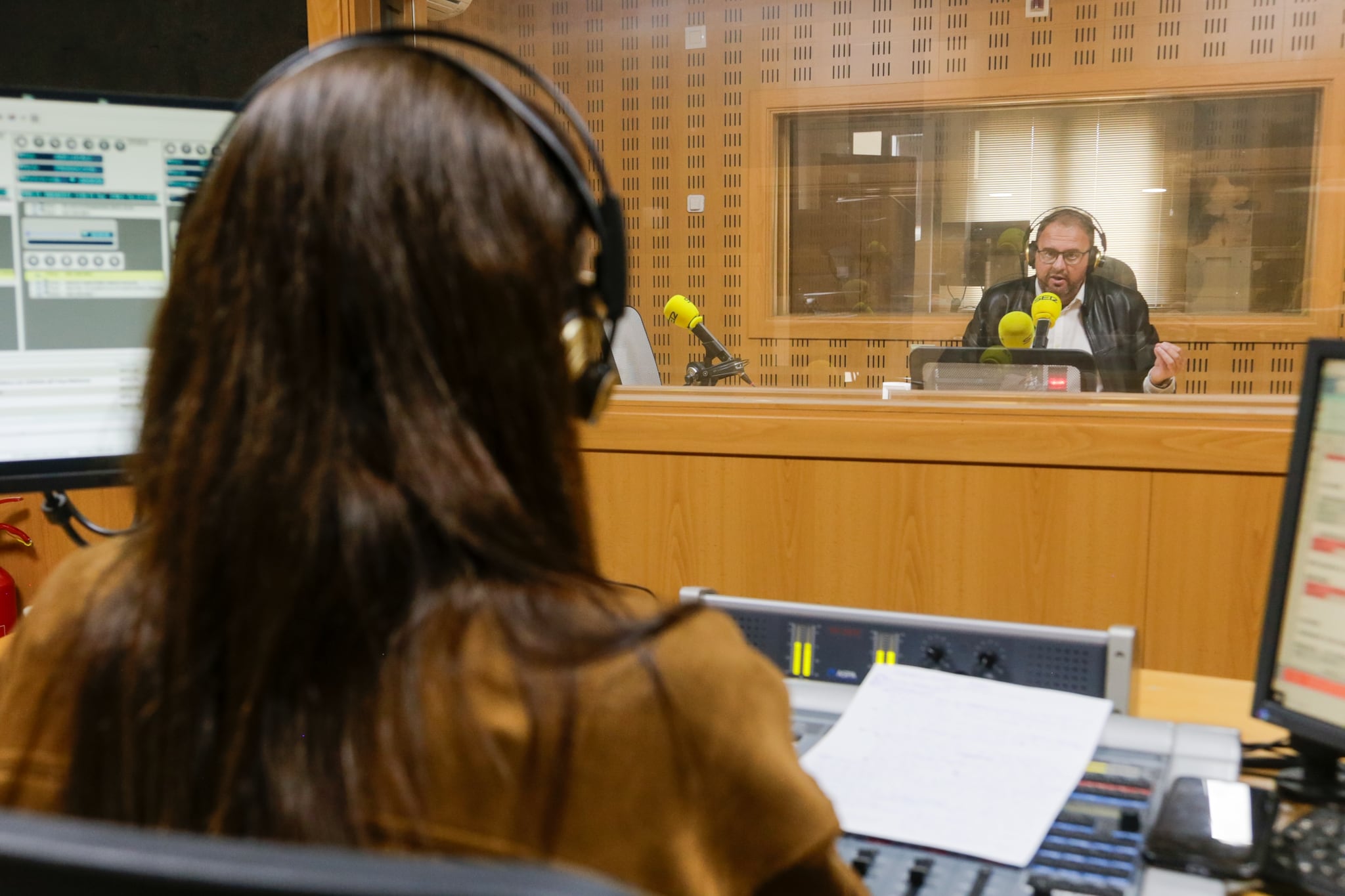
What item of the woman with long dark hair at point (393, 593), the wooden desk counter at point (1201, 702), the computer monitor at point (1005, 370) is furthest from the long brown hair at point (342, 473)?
the computer monitor at point (1005, 370)

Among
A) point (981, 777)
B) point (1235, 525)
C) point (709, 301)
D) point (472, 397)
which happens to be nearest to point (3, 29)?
point (709, 301)

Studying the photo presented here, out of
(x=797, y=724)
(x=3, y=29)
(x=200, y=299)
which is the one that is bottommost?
(x=797, y=724)

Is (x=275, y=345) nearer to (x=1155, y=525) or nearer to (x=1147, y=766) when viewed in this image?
(x=1147, y=766)

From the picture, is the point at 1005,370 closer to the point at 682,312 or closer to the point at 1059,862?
the point at 682,312

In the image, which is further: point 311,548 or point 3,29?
point 3,29

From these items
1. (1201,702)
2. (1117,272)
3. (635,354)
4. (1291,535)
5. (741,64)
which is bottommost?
(1201,702)

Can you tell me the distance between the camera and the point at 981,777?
2.83 feet

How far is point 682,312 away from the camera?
5.85ft

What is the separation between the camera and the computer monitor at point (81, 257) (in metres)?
1.08

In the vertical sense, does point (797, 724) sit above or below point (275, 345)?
below

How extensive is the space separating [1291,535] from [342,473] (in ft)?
2.40

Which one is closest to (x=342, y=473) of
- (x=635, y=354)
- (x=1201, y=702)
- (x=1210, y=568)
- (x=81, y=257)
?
(x=81, y=257)

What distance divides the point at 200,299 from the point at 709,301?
129cm

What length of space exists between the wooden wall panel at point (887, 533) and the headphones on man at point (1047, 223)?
0.65 meters
